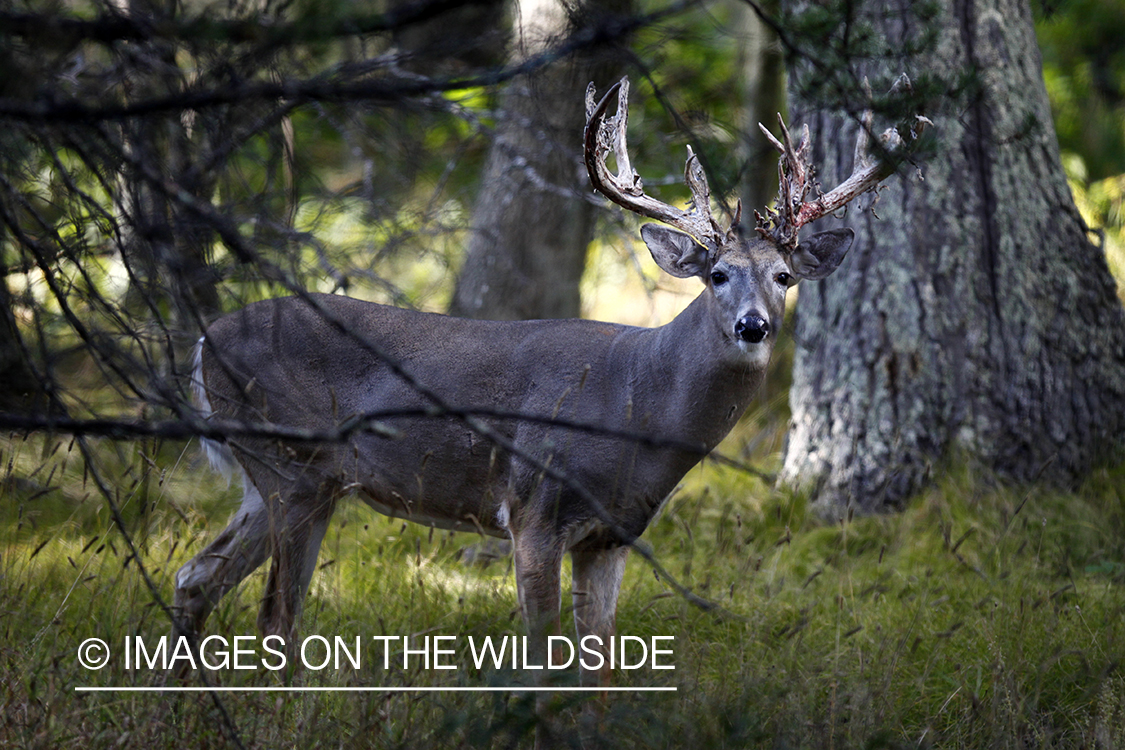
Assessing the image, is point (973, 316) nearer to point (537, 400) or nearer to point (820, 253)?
point (820, 253)

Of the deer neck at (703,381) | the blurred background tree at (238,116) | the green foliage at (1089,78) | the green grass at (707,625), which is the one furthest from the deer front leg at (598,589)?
the green foliage at (1089,78)

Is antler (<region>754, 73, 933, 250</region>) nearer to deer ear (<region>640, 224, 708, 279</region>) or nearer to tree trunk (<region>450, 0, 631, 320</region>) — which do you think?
deer ear (<region>640, 224, 708, 279</region>)

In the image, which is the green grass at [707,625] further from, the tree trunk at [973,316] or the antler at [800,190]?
the antler at [800,190]

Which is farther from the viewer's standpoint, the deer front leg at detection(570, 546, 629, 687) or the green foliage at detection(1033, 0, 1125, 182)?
the green foliage at detection(1033, 0, 1125, 182)

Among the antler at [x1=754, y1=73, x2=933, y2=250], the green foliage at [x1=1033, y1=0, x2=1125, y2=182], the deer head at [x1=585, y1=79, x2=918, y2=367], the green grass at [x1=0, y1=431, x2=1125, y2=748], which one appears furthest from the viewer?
the green foliage at [x1=1033, y1=0, x2=1125, y2=182]

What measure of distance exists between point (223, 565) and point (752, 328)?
2213mm

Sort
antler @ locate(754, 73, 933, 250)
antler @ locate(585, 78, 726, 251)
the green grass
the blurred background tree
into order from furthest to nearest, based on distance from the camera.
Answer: antler @ locate(585, 78, 726, 251) → antler @ locate(754, 73, 933, 250) → the green grass → the blurred background tree

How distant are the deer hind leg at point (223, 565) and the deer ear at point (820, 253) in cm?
229

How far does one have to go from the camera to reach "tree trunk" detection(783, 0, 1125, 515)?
5363mm

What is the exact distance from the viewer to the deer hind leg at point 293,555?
3.82 metres

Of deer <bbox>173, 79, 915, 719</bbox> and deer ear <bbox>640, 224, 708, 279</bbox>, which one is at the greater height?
deer ear <bbox>640, 224, 708, 279</bbox>

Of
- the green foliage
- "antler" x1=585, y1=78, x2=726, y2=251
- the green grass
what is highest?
the green foliage

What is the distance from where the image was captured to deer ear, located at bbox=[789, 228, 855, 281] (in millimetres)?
3902

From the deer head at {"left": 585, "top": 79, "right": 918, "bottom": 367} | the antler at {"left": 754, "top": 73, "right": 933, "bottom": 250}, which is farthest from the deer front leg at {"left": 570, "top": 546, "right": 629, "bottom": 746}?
the antler at {"left": 754, "top": 73, "right": 933, "bottom": 250}
